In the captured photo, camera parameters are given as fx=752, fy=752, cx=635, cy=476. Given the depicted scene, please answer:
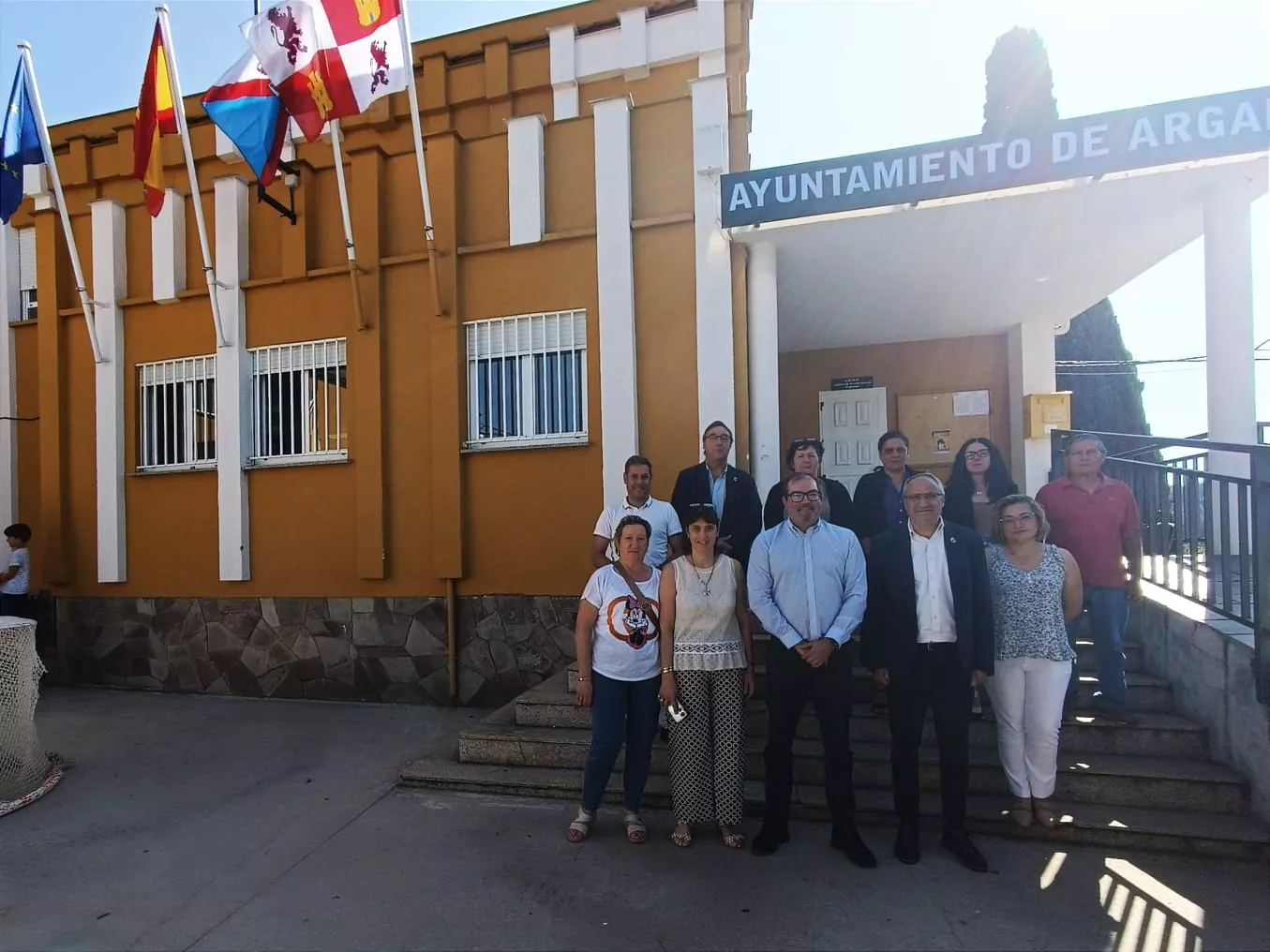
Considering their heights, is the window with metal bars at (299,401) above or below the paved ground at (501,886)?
above

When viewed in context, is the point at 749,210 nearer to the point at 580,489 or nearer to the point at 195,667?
the point at 580,489

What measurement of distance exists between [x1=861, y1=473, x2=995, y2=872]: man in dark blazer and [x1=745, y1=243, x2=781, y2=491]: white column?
98.6 inches

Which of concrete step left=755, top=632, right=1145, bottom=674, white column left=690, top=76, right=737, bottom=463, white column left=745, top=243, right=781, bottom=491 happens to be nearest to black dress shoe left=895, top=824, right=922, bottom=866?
concrete step left=755, top=632, right=1145, bottom=674

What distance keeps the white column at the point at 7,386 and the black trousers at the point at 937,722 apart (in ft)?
32.2

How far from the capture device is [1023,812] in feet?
12.5

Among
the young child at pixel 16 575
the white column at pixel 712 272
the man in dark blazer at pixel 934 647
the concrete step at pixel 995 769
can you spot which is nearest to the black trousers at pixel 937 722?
the man in dark blazer at pixel 934 647

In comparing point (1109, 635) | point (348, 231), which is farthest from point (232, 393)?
point (1109, 635)

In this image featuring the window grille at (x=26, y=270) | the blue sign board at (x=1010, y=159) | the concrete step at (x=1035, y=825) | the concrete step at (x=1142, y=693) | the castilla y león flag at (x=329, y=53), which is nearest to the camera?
the concrete step at (x=1035, y=825)

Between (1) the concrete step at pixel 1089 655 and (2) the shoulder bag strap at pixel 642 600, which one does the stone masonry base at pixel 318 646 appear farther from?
(2) the shoulder bag strap at pixel 642 600

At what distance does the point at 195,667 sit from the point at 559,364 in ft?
16.1

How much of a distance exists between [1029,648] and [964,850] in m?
1.00

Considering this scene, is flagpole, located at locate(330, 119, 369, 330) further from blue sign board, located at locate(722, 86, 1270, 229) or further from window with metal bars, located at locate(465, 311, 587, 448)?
blue sign board, located at locate(722, 86, 1270, 229)

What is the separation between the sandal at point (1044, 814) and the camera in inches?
148

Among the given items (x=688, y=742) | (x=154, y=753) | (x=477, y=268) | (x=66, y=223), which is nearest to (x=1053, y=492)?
(x=688, y=742)
